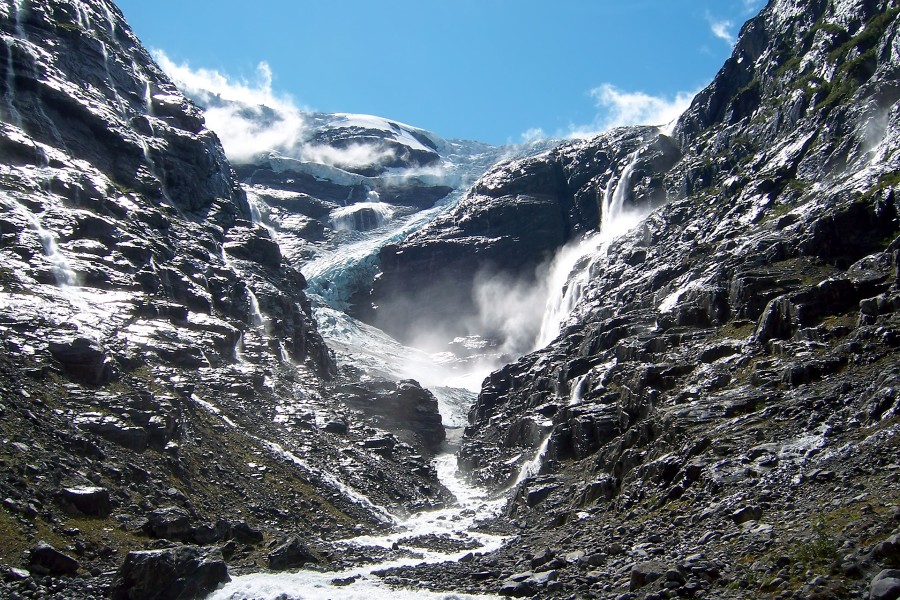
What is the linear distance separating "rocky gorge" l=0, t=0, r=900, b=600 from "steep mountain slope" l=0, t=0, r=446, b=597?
0.41 meters

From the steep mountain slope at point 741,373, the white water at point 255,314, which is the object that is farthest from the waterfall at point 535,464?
the white water at point 255,314

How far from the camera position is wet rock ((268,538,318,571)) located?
183ft

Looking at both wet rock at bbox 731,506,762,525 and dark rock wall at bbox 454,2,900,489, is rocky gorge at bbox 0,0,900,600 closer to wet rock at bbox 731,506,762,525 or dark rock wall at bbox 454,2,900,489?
wet rock at bbox 731,506,762,525

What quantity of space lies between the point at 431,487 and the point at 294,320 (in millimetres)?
51156

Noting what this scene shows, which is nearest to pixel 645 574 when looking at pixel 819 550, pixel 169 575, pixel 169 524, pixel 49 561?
pixel 819 550

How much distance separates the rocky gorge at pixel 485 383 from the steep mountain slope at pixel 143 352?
409 mm

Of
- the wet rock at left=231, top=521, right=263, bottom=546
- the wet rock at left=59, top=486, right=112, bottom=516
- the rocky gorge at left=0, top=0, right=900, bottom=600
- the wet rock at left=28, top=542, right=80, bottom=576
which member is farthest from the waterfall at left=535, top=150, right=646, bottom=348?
the wet rock at left=28, top=542, right=80, bottom=576

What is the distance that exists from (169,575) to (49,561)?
21.4ft

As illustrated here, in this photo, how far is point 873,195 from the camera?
3519 inches

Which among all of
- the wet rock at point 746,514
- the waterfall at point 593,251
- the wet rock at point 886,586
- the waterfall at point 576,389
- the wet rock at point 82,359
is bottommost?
the wet rock at point 886,586

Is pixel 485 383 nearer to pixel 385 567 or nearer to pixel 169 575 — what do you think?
pixel 385 567

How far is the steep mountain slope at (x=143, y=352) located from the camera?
56562 millimetres

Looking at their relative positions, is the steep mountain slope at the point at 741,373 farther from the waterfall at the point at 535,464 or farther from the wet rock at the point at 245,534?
the wet rock at the point at 245,534

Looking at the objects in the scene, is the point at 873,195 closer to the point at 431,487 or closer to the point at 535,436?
the point at 535,436
